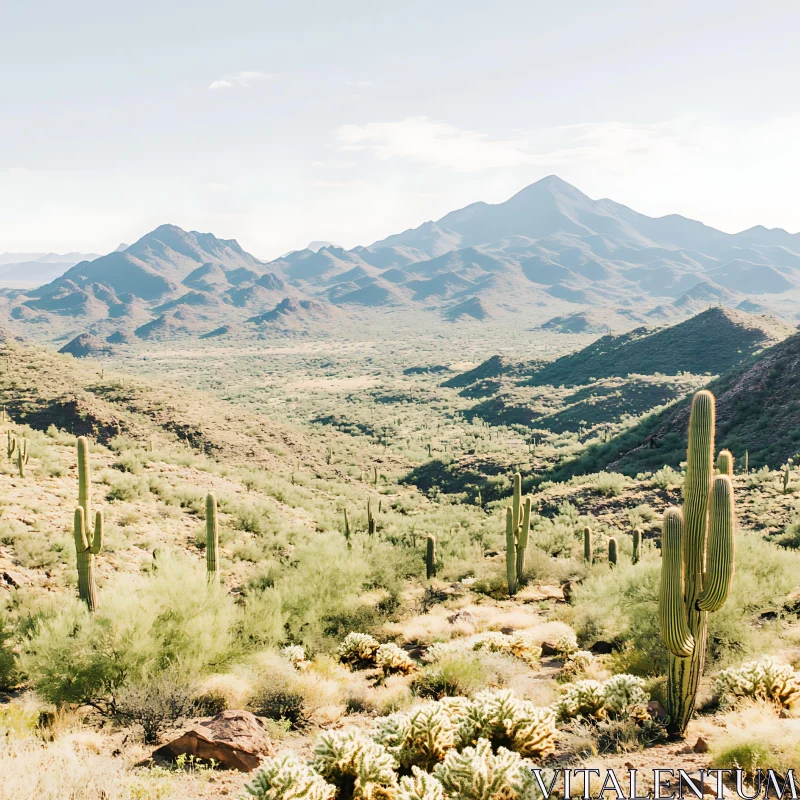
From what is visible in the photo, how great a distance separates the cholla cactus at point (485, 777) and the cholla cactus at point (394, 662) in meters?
4.90

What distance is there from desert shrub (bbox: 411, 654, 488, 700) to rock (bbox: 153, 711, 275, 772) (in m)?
2.96

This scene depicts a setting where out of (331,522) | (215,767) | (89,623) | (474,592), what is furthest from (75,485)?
(215,767)

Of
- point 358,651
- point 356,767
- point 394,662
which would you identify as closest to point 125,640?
point 356,767

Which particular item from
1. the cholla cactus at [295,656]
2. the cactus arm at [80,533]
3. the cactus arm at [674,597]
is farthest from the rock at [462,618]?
the cactus arm at [80,533]

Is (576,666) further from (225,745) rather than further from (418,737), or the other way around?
(225,745)

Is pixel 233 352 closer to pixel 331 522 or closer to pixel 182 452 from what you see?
pixel 182 452

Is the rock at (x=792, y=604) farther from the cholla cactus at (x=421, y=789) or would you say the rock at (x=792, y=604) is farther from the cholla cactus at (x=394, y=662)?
the cholla cactus at (x=421, y=789)

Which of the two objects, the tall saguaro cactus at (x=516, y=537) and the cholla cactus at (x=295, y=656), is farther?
the tall saguaro cactus at (x=516, y=537)

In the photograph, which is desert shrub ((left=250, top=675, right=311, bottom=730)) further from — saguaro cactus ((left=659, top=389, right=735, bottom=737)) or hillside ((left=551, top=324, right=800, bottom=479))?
hillside ((left=551, top=324, right=800, bottom=479))

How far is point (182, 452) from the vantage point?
2912 cm

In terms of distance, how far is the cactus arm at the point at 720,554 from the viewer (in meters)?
7.04

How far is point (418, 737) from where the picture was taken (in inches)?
269

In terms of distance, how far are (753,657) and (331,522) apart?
16451 mm

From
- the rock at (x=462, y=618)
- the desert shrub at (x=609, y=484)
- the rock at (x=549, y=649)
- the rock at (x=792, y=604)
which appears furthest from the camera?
the desert shrub at (x=609, y=484)
